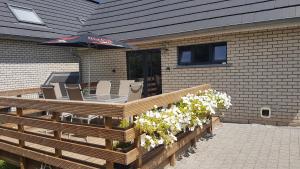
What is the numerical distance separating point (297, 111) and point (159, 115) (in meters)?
4.54

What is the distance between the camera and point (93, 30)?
1170 cm

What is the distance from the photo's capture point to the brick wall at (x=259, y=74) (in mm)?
6820

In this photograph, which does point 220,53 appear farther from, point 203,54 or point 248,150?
point 248,150

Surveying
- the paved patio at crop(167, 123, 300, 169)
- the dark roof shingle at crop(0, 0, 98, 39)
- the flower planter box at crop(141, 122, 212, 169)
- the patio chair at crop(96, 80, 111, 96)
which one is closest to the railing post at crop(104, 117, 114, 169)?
the flower planter box at crop(141, 122, 212, 169)

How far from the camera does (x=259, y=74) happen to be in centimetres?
722

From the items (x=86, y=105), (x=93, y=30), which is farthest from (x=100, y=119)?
(x=93, y=30)

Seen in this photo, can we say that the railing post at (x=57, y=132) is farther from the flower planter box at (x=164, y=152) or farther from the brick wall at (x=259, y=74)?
the brick wall at (x=259, y=74)

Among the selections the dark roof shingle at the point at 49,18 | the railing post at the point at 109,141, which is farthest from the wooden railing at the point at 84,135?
the dark roof shingle at the point at 49,18

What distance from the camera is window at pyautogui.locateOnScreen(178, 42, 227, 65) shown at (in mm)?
7922

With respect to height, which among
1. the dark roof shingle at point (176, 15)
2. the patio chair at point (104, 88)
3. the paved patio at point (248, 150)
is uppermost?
the dark roof shingle at point (176, 15)

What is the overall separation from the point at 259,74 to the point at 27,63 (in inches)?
315

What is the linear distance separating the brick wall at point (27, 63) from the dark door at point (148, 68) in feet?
11.0

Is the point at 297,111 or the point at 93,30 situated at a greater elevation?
the point at 93,30

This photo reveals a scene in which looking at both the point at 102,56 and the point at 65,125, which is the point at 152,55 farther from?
the point at 65,125
